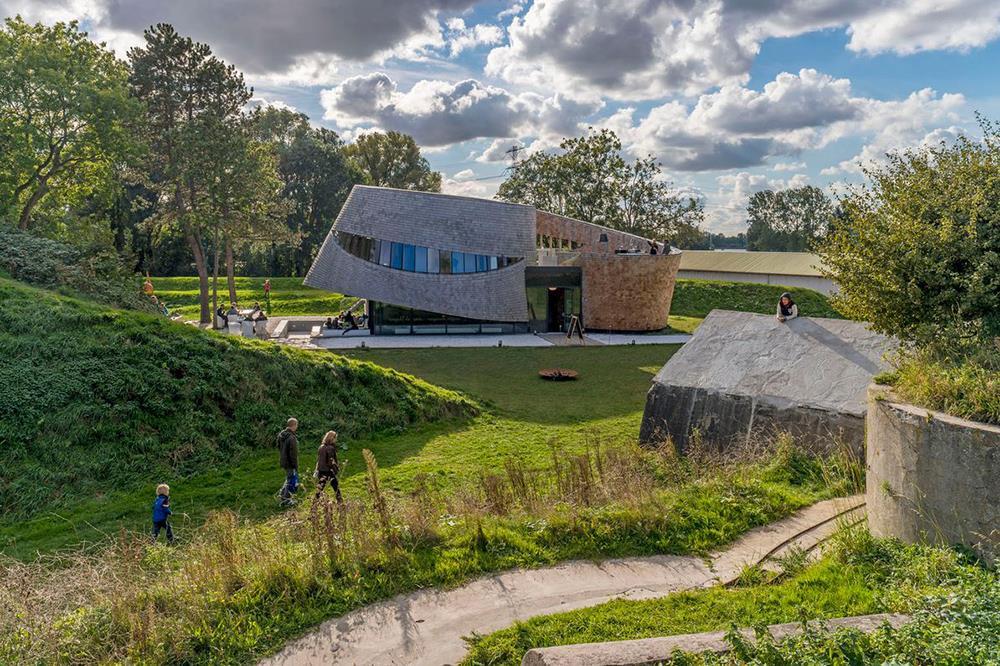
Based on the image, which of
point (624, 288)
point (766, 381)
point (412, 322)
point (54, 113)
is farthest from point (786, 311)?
point (54, 113)

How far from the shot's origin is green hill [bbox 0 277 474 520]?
10.1 m

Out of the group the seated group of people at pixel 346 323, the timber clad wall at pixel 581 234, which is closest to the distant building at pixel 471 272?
the timber clad wall at pixel 581 234

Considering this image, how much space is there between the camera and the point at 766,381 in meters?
9.78

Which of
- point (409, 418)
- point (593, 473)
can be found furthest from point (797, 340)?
point (409, 418)

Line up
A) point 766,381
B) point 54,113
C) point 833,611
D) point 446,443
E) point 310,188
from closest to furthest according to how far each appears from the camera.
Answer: point 833,611, point 766,381, point 446,443, point 54,113, point 310,188

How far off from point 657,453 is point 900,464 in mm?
5058

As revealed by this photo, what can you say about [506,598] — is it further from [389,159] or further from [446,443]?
[389,159]

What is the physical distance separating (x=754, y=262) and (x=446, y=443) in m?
46.7

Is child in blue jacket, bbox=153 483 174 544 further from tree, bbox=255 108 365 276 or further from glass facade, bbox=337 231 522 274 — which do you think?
tree, bbox=255 108 365 276

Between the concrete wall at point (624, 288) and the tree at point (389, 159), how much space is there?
32076 millimetres

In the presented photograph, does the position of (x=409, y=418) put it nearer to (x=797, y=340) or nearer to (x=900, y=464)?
(x=797, y=340)

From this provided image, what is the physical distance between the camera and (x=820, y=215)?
258 feet

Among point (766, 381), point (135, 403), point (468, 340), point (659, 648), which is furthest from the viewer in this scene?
point (468, 340)

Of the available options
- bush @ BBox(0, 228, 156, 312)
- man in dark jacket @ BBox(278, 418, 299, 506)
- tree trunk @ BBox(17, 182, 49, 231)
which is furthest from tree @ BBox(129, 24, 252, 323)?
man in dark jacket @ BBox(278, 418, 299, 506)
